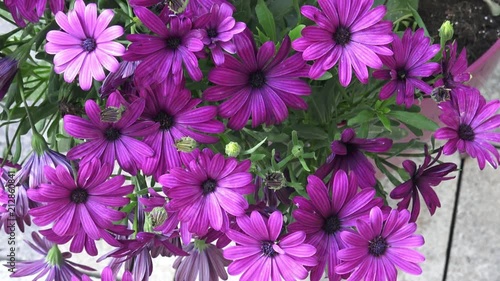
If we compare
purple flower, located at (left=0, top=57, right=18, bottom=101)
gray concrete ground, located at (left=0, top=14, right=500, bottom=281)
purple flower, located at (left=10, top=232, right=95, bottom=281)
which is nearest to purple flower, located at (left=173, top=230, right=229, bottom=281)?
purple flower, located at (left=10, top=232, right=95, bottom=281)

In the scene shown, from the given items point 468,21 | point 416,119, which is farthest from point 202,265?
point 468,21

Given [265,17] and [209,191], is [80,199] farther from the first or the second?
[265,17]

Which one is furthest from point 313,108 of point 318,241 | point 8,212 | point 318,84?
point 8,212

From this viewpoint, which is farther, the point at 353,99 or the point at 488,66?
the point at 488,66

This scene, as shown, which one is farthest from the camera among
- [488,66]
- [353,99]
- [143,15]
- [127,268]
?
[488,66]

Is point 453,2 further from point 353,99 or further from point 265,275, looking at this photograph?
point 265,275

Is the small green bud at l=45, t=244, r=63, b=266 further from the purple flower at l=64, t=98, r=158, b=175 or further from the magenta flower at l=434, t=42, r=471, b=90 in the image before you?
the magenta flower at l=434, t=42, r=471, b=90
